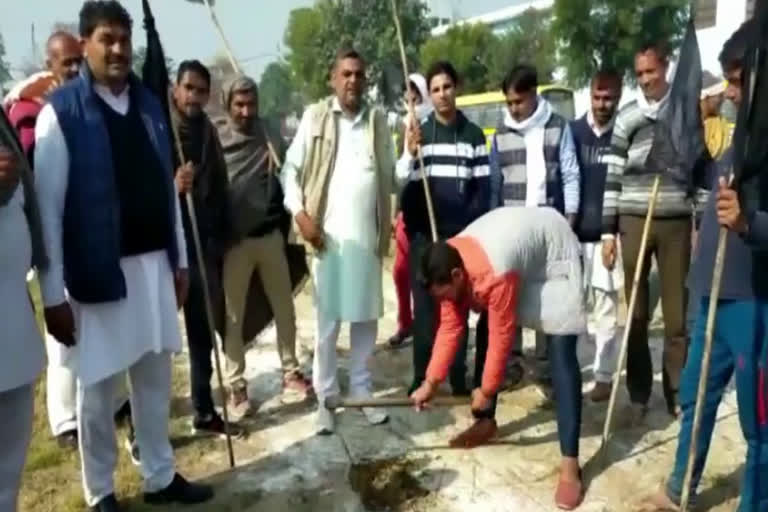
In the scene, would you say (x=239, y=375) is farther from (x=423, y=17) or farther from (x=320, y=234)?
(x=423, y=17)

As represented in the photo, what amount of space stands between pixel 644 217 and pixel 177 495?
2.70 metres

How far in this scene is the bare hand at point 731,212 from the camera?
2842 millimetres

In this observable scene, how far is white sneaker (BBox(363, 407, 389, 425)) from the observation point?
4527 mm

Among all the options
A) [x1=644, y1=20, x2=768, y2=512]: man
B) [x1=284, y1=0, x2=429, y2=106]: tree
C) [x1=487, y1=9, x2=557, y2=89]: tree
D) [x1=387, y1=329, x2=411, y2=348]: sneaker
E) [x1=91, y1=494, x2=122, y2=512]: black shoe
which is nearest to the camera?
[x1=644, y1=20, x2=768, y2=512]: man

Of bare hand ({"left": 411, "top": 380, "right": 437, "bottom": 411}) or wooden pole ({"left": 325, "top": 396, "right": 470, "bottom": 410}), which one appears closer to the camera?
bare hand ({"left": 411, "top": 380, "right": 437, "bottom": 411})

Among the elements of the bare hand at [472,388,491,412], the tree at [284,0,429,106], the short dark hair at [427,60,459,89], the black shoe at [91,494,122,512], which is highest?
the tree at [284,0,429,106]

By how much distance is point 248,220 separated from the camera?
14.6 feet

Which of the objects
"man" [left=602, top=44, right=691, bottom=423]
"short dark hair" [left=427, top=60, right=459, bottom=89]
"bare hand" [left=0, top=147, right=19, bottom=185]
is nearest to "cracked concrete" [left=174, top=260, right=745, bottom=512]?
"man" [left=602, top=44, right=691, bottom=423]

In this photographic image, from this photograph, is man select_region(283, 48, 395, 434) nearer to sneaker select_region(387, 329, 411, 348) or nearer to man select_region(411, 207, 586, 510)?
man select_region(411, 207, 586, 510)

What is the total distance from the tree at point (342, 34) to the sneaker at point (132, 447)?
839 inches

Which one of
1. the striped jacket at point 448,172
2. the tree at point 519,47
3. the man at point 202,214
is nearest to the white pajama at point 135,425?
the man at point 202,214

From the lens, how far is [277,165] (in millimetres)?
4613

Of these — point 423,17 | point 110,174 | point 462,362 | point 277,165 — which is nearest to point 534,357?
point 462,362

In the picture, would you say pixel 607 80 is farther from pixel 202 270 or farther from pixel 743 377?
pixel 202 270
